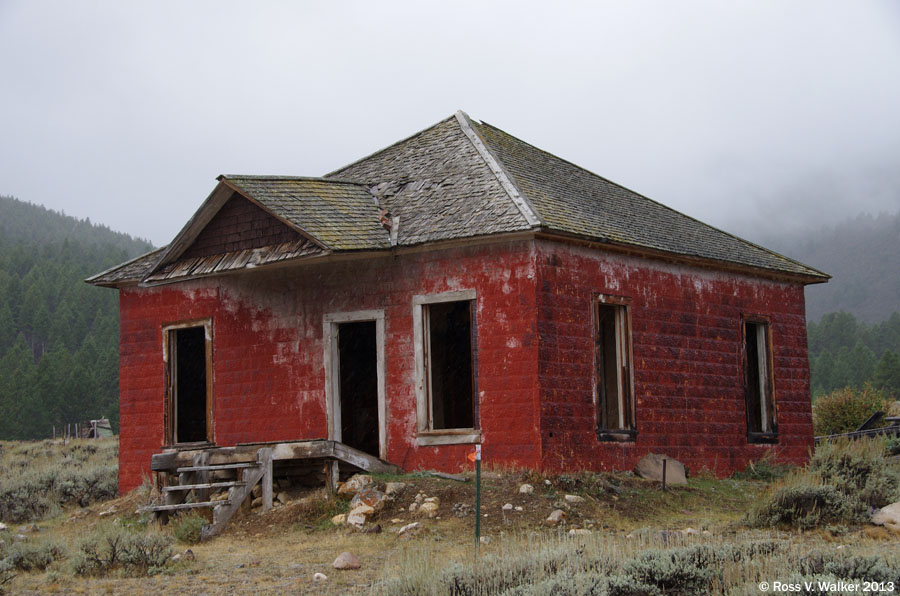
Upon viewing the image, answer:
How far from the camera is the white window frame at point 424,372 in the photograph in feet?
50.8

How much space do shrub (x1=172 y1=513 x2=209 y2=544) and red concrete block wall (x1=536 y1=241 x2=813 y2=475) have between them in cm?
476

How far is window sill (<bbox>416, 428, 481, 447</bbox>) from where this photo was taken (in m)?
15.3

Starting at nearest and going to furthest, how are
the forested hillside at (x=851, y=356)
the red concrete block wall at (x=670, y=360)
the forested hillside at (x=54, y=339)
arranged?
the red concrete block wall at (x=670, y=360)
the forested hillside at (x=851, y=356)
the forested hillside at (x=54, y=339)

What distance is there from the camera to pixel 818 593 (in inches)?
310

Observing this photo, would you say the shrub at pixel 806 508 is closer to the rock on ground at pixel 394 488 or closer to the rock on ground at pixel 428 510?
the rock on ground at pixel 428 510

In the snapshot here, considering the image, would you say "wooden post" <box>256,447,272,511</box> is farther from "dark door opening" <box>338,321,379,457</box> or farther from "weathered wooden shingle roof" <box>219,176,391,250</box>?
"dark door opening" <box>338,321,379,457</box>

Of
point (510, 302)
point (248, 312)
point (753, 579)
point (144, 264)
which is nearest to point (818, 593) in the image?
point (753, 579)

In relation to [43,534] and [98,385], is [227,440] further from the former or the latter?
[98,385]

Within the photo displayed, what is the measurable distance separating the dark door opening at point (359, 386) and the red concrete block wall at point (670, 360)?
15.9 ft

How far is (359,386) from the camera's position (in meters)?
19.9

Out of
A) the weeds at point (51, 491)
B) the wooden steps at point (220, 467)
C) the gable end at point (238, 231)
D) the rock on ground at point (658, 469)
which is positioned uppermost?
Answer: the gable end at point (238, 231)

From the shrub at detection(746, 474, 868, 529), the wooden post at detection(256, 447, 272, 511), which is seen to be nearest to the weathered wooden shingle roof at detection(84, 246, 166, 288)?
the wooden post at detection(256, 447, 272, 511)

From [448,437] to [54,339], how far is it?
85.4 meters

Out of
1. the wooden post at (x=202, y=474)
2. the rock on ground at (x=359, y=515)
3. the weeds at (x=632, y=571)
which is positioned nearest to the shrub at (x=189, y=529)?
the wooden post at (x=202, y=474)
